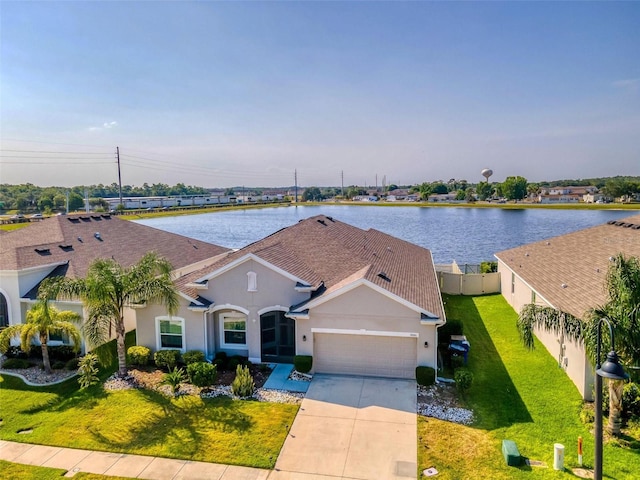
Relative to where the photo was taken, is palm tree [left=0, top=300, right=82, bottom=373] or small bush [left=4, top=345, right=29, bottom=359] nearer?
palm tree [left=0, top=300, right=82, bottom=373]

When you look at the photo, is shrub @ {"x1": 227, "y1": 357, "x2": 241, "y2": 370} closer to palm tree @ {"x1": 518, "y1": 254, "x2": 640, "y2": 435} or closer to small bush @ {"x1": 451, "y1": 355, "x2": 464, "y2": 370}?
small bush @ {"x1": 451, "y1": 355, "x2": 464, "y2": 370}

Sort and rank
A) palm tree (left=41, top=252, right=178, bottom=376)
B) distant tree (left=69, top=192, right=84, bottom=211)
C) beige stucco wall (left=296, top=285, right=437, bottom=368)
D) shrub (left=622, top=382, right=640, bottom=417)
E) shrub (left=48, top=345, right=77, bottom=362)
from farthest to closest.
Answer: distant tree (left=69, top=192, right=84, bottom=211) → shrub (left=48, top=345, right=77, bottom=362) → palm tree (left=41, top=252, right=178, bottom=376) → beige stucco wall (left=296, top=285, right=437, bottom=368) → shrub (left=622, top=382, right=640, bottom=417)

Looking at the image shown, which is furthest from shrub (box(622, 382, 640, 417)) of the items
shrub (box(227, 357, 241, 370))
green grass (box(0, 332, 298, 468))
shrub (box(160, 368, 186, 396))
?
shrub (box(160, 368, 186, 396))

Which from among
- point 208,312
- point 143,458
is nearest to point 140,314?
point 208,312

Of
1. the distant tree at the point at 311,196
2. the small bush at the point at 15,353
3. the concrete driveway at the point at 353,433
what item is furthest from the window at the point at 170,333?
the distant tree at the point at 311,196

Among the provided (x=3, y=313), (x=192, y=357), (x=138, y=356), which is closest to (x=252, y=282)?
(x=192, y=357)

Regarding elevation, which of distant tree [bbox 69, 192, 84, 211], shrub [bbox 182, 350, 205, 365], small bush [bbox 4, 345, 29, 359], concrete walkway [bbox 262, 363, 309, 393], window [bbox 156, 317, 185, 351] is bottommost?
concrete walkway [bbox 262, 363, 309, 393]

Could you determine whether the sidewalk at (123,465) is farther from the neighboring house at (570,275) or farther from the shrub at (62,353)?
the neighboring house at (570,275)
